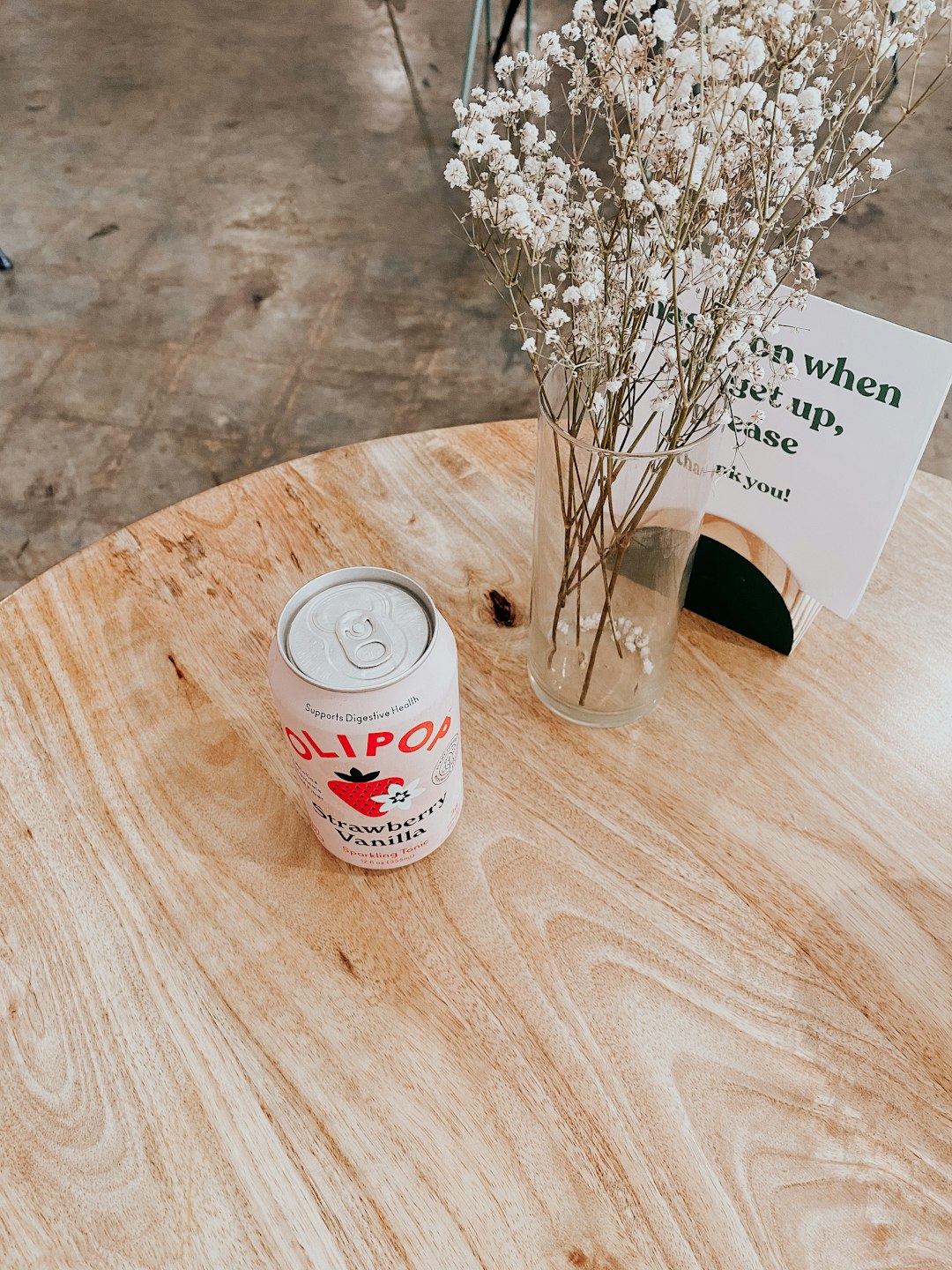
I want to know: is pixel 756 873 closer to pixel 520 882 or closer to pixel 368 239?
pixel 520 882

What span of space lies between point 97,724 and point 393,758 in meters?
0.35

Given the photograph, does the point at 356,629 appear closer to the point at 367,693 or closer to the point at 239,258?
the point at 367,693

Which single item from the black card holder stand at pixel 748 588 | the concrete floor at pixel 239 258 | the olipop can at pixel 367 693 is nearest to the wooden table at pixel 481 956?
the black card holder stand at pixel 748 588

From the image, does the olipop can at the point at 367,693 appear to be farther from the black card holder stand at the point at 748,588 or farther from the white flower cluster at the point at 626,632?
the black card holder stand at the point at 748,588

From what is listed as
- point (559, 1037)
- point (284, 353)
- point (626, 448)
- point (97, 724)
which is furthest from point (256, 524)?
point (284, 353)

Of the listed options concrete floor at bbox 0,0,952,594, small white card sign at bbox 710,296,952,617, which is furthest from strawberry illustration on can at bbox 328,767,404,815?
concrete floor at bbox 0,0,952,594

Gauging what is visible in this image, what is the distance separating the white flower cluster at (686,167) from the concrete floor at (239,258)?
5.60 feet

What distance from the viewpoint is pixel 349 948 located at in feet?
2.41

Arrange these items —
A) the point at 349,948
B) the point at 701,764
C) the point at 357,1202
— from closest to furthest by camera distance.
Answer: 1. the point at 357,1202
2. the point at 349,948
3. the point at 701,764

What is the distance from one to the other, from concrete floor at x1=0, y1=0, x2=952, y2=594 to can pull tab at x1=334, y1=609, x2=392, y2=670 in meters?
1.64

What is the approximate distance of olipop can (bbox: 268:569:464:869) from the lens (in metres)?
0.60

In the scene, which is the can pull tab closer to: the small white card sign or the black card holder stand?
the small white card sign

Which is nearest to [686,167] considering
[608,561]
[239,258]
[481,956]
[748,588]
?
[608,561]

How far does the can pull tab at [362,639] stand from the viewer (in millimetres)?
612
